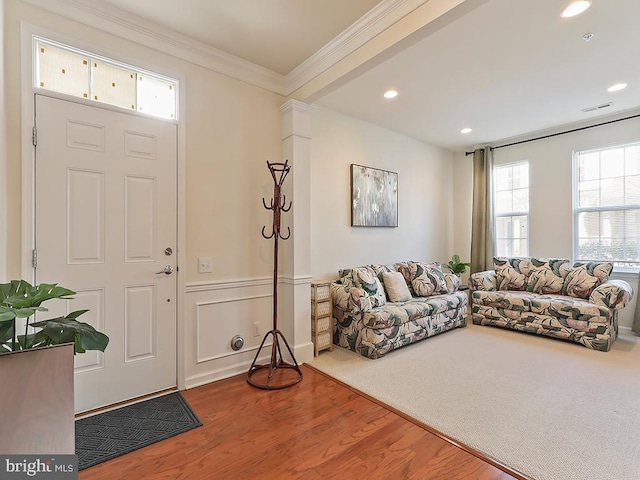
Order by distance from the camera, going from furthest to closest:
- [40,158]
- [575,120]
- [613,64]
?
[575,120], [613,64], [40,158]

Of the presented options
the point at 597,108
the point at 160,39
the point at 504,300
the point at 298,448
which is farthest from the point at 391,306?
the point at 597,108

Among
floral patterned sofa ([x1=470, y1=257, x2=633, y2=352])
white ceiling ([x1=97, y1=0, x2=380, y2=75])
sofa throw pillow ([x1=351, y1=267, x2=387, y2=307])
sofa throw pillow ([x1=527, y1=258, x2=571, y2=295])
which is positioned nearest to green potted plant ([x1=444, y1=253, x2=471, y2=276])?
floral patterned sofa ([x1=470, y1=257, x2=633, y2=352])

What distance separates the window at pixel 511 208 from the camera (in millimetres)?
4922

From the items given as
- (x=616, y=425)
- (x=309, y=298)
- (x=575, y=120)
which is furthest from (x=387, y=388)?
(x=575, y=120)

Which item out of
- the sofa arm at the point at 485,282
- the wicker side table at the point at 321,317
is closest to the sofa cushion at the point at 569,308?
the sofa arm at the point at 485,282

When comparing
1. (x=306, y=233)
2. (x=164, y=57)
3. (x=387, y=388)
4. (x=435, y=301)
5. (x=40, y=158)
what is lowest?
(x=387, y=388)

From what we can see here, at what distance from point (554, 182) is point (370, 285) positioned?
330 cm

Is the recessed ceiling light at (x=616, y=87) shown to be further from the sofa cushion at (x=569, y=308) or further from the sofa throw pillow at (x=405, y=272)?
the sofa throw pillow at (x=405, y=272)

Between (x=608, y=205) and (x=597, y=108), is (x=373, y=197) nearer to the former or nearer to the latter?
(x=597, y=108)

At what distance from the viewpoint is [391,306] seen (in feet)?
11.4

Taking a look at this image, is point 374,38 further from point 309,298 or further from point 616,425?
point 616,425

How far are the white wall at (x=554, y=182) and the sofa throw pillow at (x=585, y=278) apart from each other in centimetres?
50

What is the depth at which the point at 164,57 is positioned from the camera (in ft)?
8.16

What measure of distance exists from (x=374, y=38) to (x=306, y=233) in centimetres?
171
